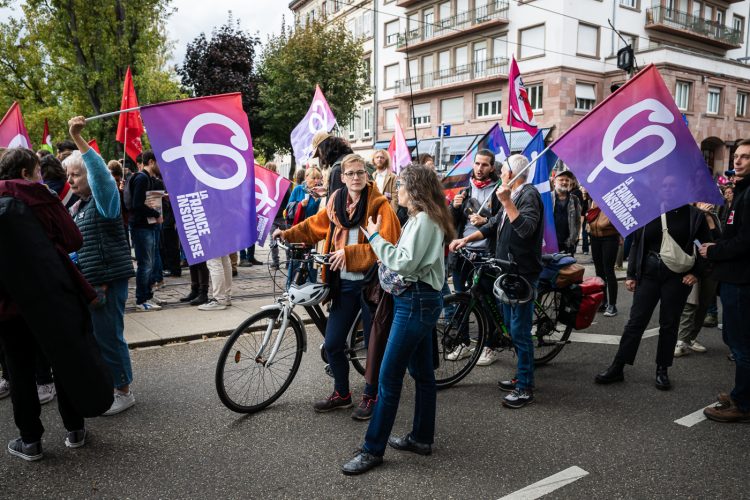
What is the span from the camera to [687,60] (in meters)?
29.9

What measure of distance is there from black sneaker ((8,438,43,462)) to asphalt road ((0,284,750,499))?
0.05 metres

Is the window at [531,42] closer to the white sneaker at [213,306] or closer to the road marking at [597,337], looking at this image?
the road marking at [597,337]

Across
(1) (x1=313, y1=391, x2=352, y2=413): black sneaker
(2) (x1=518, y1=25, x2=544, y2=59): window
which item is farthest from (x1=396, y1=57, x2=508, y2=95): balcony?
(1) (x1=313, y1=391, x2=352, y2=413): black sneaker

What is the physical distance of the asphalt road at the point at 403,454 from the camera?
10.3 ft

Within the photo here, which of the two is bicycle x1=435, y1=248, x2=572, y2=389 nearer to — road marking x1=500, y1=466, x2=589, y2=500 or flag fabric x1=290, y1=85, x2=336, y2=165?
road marking x1=500, y1=466, x2=589, y2=500

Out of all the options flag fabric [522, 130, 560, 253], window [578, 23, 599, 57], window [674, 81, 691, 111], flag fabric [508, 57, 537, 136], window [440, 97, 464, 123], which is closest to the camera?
flag fabric [522, 130, 560, 253]

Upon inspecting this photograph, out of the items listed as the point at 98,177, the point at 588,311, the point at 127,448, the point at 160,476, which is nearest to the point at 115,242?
the point at 98,177

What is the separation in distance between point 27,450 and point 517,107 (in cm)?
807

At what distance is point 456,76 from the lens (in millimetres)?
33844

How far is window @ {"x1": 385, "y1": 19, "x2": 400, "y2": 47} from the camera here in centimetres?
3772

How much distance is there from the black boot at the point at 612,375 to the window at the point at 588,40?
1091 inches

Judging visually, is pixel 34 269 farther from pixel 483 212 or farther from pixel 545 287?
pixel 545 287

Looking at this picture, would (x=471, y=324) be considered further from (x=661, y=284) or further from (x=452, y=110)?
(x=452, y=110)

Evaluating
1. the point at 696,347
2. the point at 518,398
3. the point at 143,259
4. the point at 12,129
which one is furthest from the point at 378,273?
the point at 12,129
